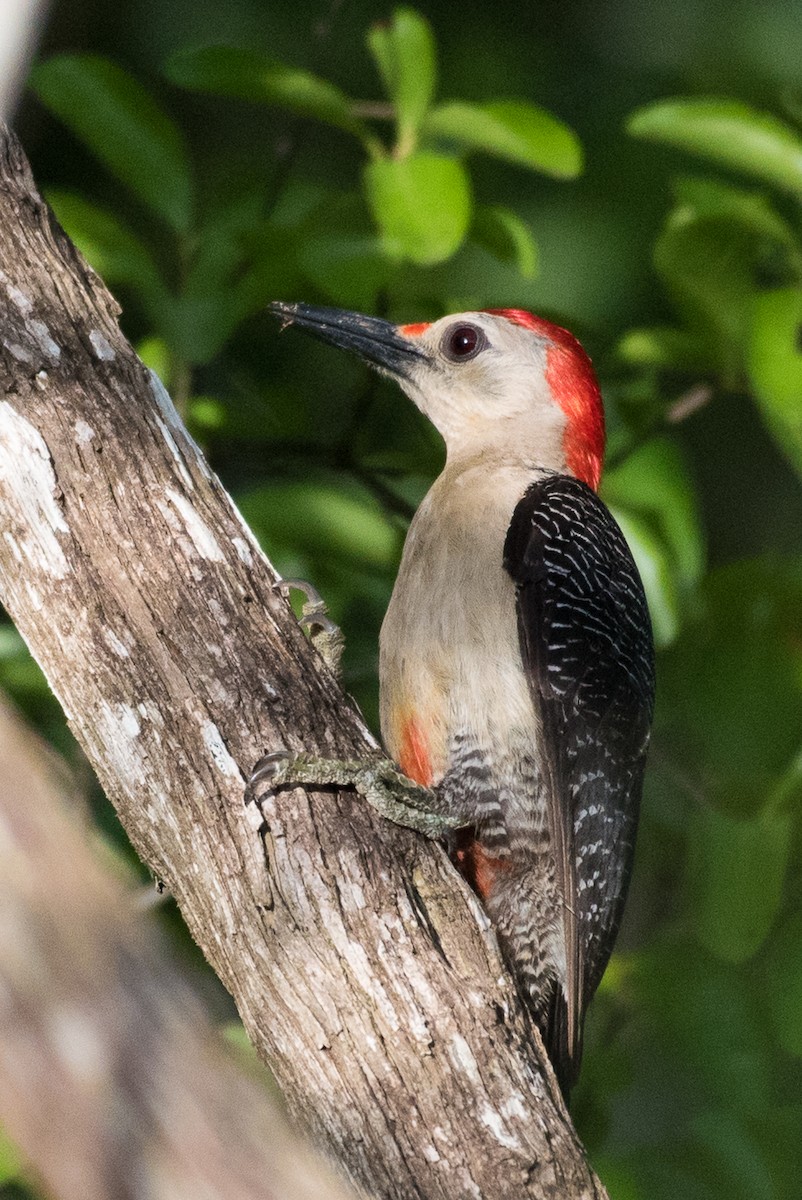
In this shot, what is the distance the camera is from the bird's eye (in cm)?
386

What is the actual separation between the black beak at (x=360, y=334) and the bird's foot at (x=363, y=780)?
1.48 metres

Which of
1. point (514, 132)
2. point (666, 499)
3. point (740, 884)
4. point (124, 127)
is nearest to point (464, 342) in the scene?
point (514, 132)

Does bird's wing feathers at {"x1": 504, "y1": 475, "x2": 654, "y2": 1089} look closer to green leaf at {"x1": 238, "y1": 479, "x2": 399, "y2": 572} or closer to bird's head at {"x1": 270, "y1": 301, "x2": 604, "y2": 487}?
bird's head at {"x1": 270, "y1": 301, "x2": 604, "y2": 487}

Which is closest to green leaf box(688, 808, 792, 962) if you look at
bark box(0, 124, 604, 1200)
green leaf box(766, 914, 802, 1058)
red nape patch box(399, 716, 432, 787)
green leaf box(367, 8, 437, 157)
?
green leaf box(766, 914, 802, 1058)

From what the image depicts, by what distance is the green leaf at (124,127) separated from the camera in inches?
144

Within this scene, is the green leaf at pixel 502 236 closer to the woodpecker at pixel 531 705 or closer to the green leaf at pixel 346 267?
the green leaf at pixel 346 267

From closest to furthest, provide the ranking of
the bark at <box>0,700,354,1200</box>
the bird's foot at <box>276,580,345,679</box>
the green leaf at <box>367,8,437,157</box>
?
the bark at <box>0,700,354,1200</box>
the bird's foot at <box>276,580,345,679</box>
the green leaf at <box>367,8,437,157</box>

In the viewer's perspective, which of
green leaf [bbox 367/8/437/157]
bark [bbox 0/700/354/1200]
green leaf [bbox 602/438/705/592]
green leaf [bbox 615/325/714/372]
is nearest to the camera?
bark [bbox 0/700/354/1200]

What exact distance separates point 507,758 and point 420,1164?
1060 millimetres

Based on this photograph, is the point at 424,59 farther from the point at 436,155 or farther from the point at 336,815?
the point at 336,815

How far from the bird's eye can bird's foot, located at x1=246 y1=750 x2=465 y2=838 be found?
154 centimetres

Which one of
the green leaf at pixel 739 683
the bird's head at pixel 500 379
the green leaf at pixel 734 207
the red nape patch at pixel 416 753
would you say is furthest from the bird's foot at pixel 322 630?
the green leaf at pixel 734 207

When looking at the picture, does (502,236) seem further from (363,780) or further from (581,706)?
(363,780)

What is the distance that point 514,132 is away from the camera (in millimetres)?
3709
